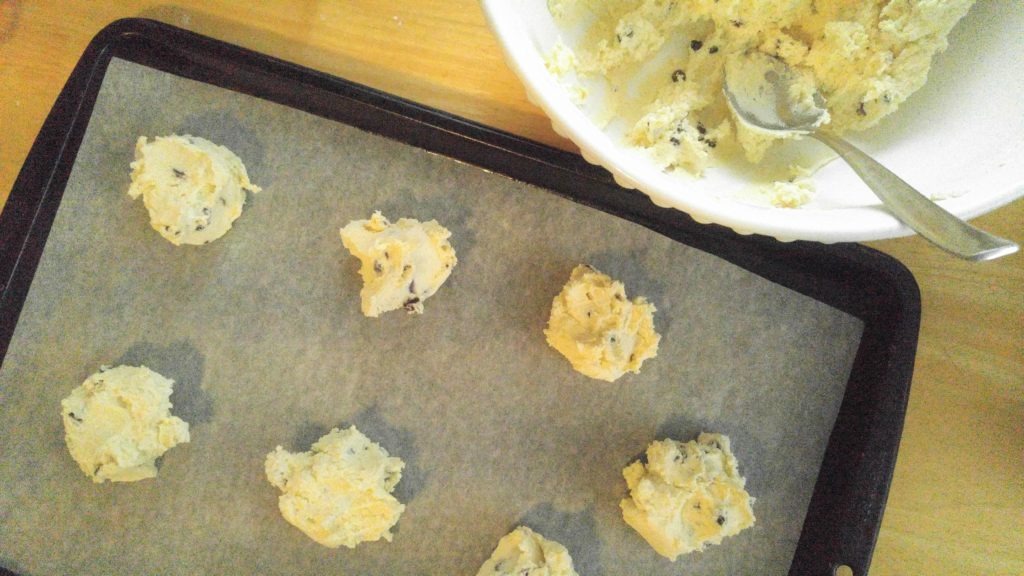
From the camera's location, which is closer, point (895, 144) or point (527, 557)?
point (895, 144)

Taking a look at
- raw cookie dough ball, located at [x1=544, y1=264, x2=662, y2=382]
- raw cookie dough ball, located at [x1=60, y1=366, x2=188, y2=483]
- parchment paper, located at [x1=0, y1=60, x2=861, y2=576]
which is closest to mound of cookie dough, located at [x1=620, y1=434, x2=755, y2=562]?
parchment paper, located at [x1=0, y1=60, x2=861, y2=576]

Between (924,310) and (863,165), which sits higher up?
(863,165)

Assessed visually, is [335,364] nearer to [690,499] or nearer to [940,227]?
[690,499]

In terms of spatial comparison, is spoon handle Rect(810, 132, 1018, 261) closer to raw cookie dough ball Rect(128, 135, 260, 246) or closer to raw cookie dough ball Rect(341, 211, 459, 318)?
raw cookie dough ball Rect(341, 211, 459, 318)

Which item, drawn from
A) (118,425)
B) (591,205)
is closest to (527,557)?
(591,205)

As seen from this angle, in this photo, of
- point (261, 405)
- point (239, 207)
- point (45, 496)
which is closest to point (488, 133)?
point (239, 207)

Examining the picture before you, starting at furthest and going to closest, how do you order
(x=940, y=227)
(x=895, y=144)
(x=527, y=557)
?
(x=527, y=557) → (x=895, y=144) → (x=940, y=227)

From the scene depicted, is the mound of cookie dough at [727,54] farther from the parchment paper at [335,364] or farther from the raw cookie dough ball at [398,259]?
the raw cookie dough ball at [398,259]

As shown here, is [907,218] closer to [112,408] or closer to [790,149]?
[790,149]
